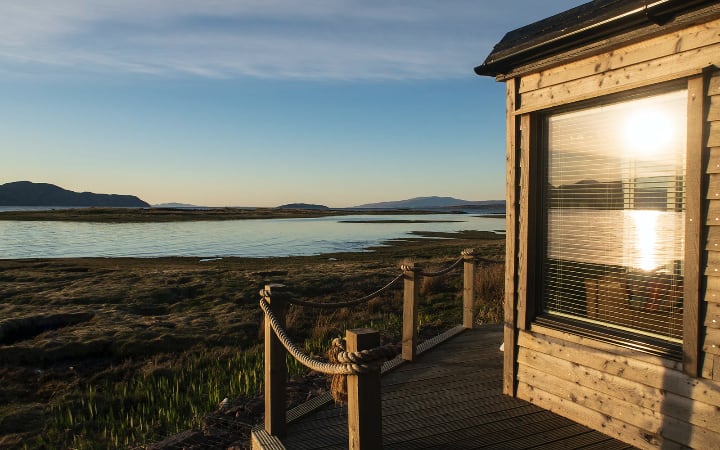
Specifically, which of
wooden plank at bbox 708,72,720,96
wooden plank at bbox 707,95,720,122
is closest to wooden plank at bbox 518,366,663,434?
wooden plank at bbox 707,95,720,122

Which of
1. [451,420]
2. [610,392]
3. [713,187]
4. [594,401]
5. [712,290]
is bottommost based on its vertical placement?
[451,420]

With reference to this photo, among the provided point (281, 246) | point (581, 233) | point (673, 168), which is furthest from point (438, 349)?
point (281, 246)

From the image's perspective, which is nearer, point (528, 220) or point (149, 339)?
point (528, 220)

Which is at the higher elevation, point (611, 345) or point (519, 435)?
point (611, 345)

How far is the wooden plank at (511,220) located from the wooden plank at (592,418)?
0.90 ft

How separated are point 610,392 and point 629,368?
327 millimetres

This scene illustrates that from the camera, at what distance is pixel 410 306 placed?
6820 millimetres

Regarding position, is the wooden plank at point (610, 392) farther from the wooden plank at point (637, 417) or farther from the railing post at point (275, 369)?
the railing post at point (275, 369)

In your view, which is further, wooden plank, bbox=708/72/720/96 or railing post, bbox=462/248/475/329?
railing post, bbox=462/248/475/329

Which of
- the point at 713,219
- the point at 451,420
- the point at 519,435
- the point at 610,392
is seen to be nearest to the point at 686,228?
the point at 713,219

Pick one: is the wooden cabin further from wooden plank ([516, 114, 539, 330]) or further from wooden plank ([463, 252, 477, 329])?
wooden plank ([463, 252, 477, 329])

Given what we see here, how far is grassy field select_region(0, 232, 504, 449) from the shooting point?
665cm

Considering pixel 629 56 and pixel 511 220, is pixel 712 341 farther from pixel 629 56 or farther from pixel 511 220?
pixel 629 56

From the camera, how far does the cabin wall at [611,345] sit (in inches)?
150
